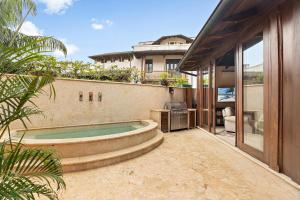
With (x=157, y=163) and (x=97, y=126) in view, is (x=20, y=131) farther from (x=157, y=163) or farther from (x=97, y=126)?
(x=157, y=163)

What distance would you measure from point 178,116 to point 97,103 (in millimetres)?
3139

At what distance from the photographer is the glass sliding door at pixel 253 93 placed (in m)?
3.70

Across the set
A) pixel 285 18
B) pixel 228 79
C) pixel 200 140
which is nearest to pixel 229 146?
pixel 200 140

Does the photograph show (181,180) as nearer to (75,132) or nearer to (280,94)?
(280,94)

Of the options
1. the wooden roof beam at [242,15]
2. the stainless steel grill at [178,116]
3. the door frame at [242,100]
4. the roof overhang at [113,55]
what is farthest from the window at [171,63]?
the wooden roof beam at [242,15]

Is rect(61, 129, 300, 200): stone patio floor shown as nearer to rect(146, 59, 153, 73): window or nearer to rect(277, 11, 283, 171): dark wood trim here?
rect(277, 11, 283, 171): dark wood trim

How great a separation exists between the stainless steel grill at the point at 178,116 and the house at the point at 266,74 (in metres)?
2.75

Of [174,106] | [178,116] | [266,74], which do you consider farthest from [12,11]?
[178,116]

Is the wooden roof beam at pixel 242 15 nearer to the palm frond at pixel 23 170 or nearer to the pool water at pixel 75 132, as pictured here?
the palm frond at pixel 23 170

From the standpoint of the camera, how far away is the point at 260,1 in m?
3.17

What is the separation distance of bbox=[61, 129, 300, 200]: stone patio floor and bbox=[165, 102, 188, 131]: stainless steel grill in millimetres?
2879

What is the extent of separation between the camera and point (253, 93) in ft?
13.1

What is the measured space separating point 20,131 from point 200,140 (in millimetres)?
4982

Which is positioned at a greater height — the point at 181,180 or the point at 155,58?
the point at 155,58
